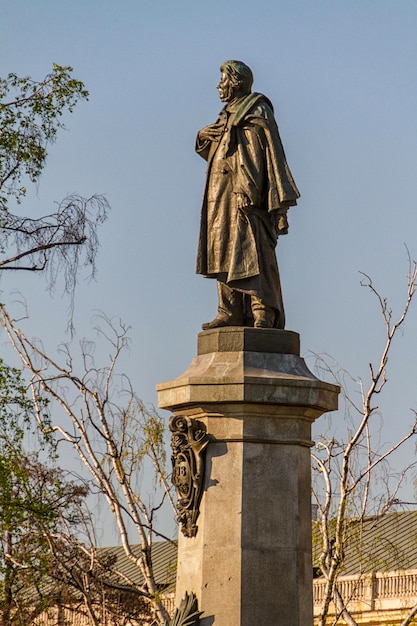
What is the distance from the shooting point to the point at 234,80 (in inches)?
502

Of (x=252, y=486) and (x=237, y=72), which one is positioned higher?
(x=237, y=72)

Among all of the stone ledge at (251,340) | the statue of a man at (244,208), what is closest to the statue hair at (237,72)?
the statue of a man at (244,208)

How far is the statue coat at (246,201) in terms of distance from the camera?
12352 mm

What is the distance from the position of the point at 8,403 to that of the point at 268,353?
330 inches

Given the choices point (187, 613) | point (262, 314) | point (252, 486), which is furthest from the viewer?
point (262, 314)

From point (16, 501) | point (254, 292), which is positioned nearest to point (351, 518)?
point (16, 501)

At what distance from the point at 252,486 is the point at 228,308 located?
1.54m

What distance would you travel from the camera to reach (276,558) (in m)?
11.6

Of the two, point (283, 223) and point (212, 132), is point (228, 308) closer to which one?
point (283, 223)

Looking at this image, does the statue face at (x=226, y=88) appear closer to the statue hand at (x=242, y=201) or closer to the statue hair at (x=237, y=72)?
the statue hair at (x=237, y=72)

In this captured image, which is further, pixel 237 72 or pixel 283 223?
pixel 237 72

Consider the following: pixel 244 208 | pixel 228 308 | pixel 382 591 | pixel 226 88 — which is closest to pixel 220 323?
pixel 228 308

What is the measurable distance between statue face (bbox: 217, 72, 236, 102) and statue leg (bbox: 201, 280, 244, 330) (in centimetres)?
154

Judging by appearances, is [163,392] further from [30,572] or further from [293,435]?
[30,572]
